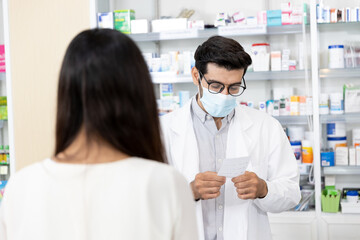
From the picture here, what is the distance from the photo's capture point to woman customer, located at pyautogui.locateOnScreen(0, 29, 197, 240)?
994 mm

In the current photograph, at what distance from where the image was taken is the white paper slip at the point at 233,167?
1.83 meters

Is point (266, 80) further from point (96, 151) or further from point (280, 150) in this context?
point (96, 151)

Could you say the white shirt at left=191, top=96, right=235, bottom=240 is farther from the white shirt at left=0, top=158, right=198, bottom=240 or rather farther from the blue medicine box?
the blue medicine box

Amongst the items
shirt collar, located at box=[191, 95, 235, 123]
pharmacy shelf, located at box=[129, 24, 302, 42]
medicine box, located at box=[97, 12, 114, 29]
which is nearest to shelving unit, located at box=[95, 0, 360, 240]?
pharmacy shelf, located at box=[129, 24, 302, 42]


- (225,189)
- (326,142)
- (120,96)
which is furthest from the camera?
(326,142)

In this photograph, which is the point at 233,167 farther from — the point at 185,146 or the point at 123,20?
the point at 123,20

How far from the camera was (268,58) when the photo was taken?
3822 millimetres

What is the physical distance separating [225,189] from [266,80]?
86.2 inches

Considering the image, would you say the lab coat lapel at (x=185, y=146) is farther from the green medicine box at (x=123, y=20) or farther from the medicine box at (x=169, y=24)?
the green medicine box at (x=123, y=20)

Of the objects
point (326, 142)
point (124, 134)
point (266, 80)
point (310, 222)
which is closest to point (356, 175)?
point (326, 142)

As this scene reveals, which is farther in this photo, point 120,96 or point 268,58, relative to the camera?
point 268,58

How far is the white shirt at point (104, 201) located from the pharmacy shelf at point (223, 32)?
9.62ft

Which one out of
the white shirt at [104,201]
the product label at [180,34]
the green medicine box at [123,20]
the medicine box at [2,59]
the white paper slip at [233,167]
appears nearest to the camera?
the white shirt at [104,201]

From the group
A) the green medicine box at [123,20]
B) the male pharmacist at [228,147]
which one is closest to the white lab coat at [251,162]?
the male pharmacist at [228,147]
